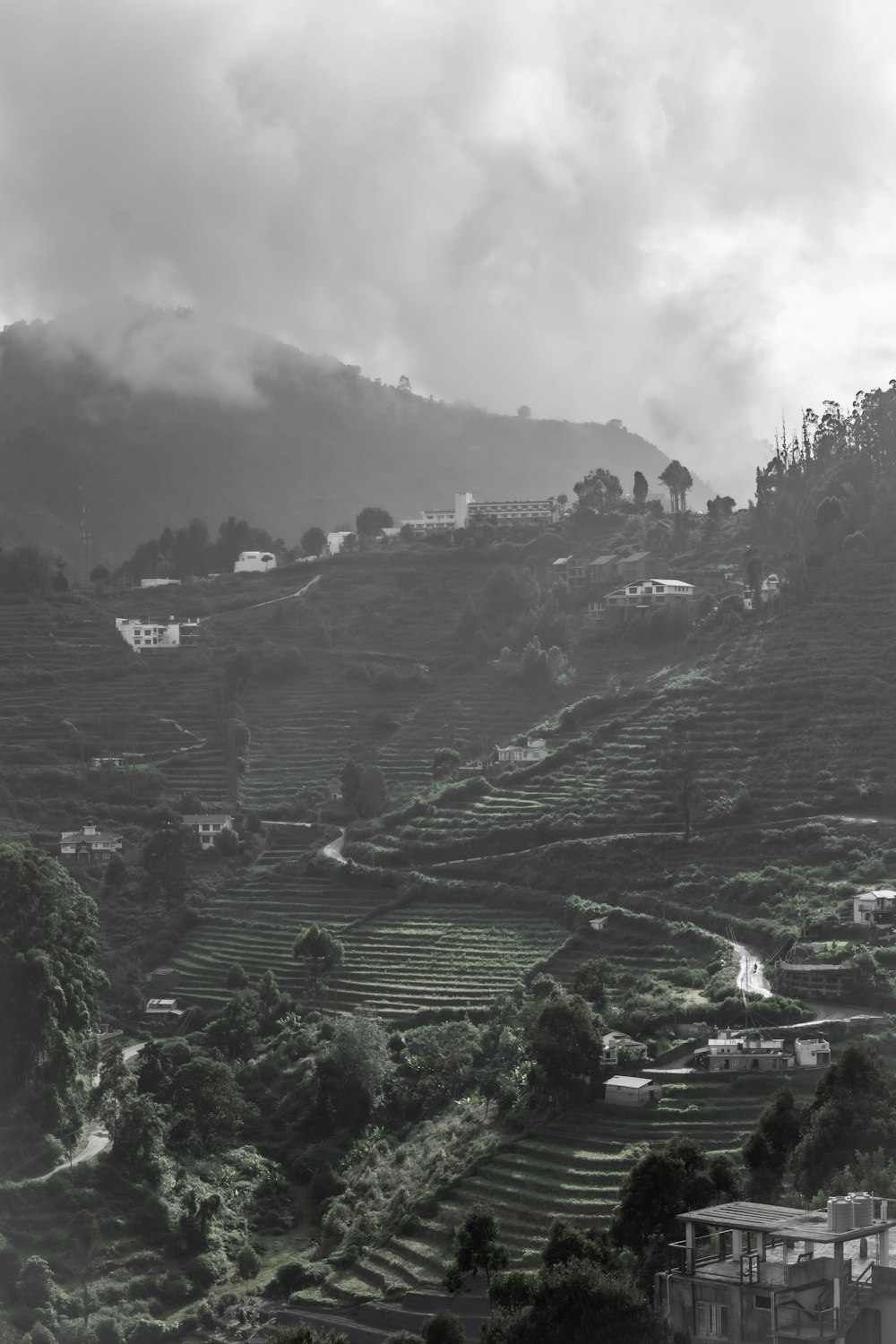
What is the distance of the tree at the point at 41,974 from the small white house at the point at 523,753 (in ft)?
74.1

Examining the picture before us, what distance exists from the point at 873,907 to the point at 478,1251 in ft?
62.9

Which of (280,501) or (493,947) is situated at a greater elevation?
(280,501)

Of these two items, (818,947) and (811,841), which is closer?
(818,947)

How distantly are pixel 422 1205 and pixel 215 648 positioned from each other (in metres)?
51.8

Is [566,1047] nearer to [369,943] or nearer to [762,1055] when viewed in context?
[762,1055]

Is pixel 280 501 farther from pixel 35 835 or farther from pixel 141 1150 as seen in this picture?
pixel 141 1150

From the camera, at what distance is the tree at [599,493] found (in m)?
108

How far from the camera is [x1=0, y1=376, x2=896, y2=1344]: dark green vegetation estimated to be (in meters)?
41.2

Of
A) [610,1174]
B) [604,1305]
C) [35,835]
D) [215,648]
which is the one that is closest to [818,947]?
[610,1174]

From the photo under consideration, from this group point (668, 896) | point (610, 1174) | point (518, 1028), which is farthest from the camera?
point (668, 896)

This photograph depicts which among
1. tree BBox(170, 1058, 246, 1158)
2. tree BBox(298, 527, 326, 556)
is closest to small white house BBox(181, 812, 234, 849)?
tree BBox(170, 1058, 246, 1158)

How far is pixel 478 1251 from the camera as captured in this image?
1431 inches

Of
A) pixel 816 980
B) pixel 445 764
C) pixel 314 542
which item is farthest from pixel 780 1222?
pixel 314 542

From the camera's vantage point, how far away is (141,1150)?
149 ft
